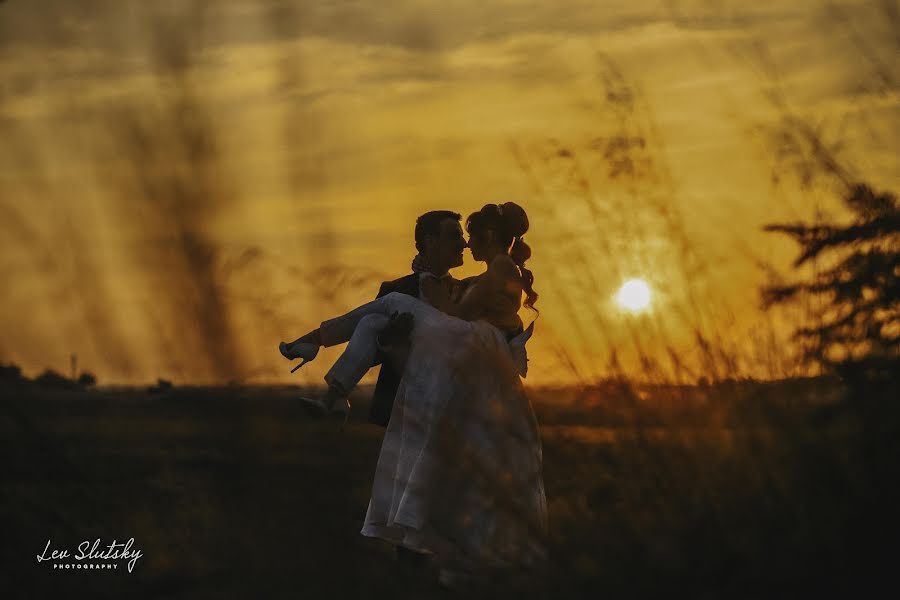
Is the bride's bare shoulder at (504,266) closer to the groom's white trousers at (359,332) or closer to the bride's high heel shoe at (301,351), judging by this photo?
the groom's white trousers at (359,332)

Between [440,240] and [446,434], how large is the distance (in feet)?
4.55

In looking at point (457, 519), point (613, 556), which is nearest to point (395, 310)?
point (457, 519)

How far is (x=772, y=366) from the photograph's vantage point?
13.4 feet

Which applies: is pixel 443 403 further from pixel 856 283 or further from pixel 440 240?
pixel 856 283

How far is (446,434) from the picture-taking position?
19.8 feet

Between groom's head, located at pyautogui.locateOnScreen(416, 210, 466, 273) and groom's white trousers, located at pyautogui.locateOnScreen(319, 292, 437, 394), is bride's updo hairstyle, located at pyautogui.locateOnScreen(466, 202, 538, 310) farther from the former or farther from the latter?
groom's white trousers, located at pyautogui.locateOnScreen(319, 292, 437, 394)

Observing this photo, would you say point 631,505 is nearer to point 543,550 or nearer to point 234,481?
point 543,550

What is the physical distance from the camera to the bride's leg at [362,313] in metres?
6.68

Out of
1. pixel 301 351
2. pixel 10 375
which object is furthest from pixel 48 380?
pixel 10 375

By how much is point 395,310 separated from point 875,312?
3.16 meters

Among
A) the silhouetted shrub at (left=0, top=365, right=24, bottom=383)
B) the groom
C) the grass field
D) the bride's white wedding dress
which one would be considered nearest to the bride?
the bride's white wedding dress

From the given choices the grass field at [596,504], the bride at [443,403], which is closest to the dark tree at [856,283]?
the grass field at [596,504]

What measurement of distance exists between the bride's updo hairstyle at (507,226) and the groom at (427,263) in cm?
12

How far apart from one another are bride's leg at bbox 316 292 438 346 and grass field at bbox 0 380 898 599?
43.7 inches
